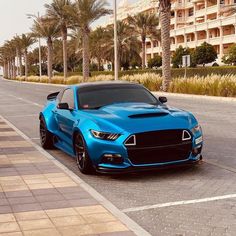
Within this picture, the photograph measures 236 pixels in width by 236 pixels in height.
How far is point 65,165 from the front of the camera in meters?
8.42

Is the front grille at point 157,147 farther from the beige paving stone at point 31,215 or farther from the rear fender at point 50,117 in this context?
the rear fender at point 50,117

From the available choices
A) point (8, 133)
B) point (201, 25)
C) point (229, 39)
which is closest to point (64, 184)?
point (8, 133)

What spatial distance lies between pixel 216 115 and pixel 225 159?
856 centimetres

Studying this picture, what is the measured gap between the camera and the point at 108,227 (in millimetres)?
4891

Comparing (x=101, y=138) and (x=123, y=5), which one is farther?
(x=123, y=5)

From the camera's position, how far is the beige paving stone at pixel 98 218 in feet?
16.8

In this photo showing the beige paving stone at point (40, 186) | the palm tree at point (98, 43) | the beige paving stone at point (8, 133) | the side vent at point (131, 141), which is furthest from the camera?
the palm tree at point (98, 43)

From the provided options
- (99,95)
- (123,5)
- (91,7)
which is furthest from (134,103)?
(123,5)

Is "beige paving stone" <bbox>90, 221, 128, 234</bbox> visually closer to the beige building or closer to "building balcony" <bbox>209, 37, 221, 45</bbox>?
the beige building

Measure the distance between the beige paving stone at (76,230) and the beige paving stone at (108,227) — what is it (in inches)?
2.1

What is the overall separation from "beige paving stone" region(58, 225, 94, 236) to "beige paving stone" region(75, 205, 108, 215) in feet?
1.56

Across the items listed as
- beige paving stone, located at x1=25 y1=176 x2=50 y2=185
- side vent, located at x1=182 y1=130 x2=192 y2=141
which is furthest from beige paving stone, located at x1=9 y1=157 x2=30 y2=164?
side vent, located at x1=182 y1=130 x2=192 y2=141

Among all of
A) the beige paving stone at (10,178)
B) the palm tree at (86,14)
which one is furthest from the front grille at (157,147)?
the palm tree at (86,14)

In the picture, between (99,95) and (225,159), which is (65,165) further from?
(225,159)
